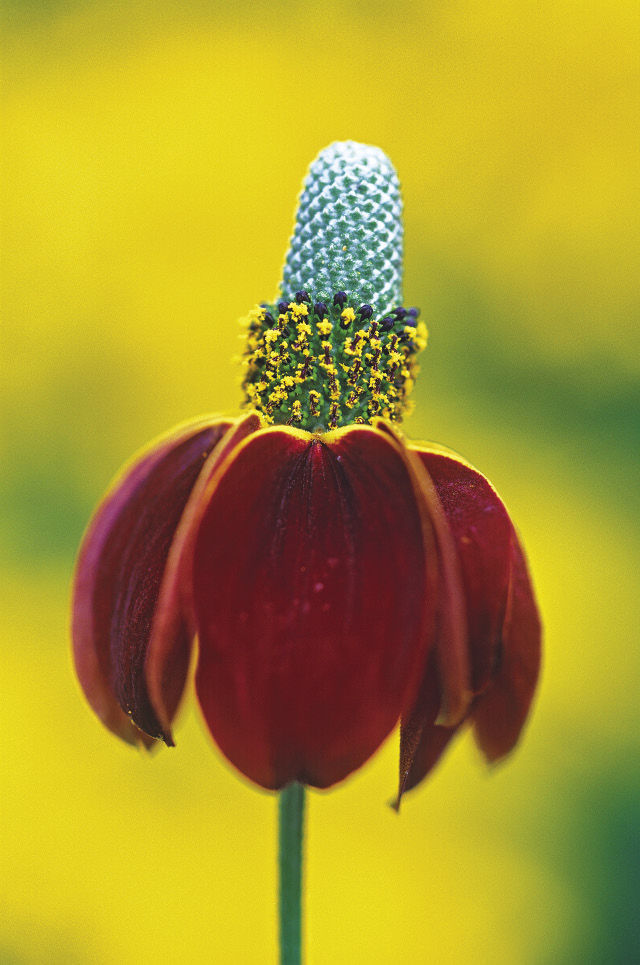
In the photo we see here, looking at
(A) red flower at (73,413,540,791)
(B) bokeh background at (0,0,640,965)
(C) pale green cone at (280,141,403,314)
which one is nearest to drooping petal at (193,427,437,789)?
(A) red flower at (73,413,540,791)

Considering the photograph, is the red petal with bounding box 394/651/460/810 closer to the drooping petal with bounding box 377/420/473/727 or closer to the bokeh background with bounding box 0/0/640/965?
the drooping petal with bounding box 377/420/473/727

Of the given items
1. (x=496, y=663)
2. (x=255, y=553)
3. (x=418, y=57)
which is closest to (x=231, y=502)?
(x=255, y=553)

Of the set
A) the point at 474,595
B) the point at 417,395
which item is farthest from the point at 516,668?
the point at 417,395

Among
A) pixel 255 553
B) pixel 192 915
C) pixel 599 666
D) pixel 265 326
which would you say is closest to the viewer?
pixel 255 553

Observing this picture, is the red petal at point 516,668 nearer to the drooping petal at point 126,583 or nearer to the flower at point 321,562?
the flower at point 321,562

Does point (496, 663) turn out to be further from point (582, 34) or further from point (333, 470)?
point (582, 34)
